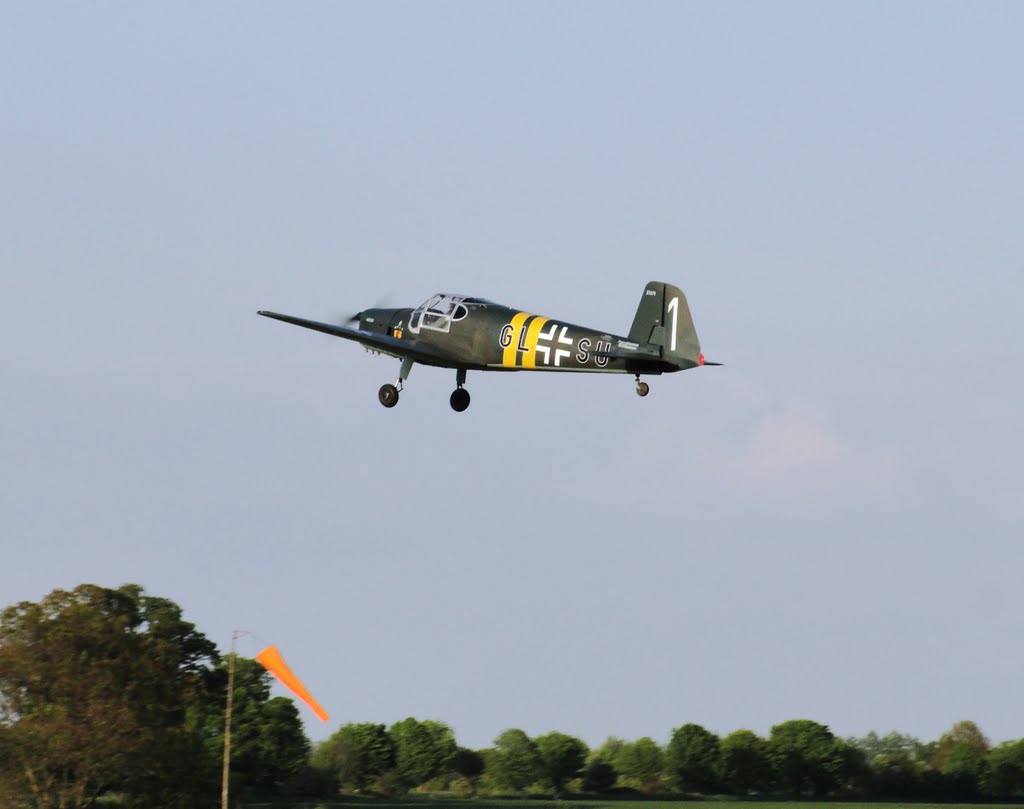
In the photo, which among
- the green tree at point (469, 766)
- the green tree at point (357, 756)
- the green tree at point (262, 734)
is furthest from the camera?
the green tree at point (469, 766)

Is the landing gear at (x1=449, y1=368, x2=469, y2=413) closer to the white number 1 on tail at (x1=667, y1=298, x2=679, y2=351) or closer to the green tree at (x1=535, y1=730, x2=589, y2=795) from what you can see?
the white number 1 on tail at (x1=667, y1=298, x2=679, y2=351)

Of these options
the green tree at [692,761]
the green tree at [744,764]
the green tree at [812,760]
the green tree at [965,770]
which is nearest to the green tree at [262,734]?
the green tree at [692,761]

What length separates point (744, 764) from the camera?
108250 mm

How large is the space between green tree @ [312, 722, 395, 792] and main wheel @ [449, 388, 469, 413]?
56353mm

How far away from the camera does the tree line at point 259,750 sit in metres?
66.4

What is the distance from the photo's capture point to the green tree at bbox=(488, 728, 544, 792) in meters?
103

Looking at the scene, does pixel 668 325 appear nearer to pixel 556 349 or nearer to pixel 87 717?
pixel 556 349

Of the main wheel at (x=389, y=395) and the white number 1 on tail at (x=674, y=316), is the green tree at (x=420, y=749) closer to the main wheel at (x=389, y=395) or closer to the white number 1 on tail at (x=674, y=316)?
the main wheel at (x=389, y=395)

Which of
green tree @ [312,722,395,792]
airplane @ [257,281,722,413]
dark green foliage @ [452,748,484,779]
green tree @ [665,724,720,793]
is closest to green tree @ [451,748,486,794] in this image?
dark green foliage @ [452,748,484,779]

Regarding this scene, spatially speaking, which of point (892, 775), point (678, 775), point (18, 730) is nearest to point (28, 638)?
point (18, 730)

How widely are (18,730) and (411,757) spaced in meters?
39.2

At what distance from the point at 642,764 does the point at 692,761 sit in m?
3.04

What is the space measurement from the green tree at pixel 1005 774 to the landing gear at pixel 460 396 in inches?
2886

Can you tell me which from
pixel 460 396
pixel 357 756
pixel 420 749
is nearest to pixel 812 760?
pixel 420 749
